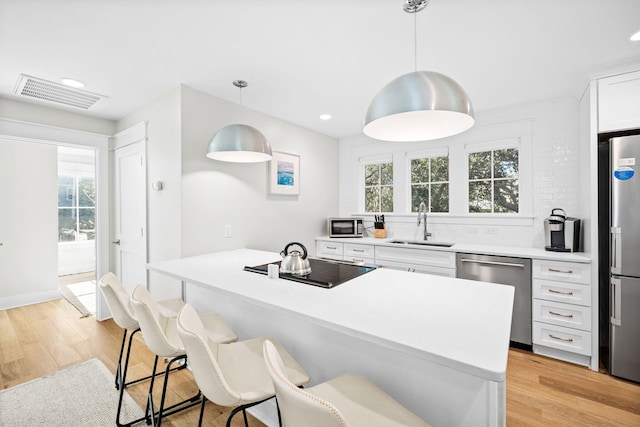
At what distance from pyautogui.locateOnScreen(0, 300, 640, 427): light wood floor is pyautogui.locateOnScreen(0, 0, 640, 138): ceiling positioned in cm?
242

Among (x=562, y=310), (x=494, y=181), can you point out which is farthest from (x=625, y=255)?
(x=494, y=181)

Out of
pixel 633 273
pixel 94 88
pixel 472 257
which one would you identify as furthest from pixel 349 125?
pixel 633 273

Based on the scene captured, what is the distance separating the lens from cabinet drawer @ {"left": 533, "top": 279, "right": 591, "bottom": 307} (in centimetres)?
250

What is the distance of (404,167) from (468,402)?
3.39 meters

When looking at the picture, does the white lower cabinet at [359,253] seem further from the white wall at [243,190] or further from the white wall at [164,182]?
the white wall at [164,182]

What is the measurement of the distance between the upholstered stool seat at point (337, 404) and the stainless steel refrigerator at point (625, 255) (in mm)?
2314

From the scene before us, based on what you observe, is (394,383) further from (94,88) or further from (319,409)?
(94,88)

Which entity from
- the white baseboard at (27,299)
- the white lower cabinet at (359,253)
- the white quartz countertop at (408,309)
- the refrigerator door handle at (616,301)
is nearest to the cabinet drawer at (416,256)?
the white lower cabinet at (359,253)

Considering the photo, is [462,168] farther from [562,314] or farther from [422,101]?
[422,101]

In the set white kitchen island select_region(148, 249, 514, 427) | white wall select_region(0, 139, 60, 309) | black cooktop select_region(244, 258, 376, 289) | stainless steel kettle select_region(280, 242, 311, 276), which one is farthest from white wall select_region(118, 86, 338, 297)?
white wall select_region(0, 139, 60, 309)

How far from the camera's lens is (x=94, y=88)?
270 centimetres

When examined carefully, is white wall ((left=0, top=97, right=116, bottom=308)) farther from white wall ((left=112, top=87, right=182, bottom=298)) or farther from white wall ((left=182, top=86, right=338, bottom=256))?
white wall ((left=182, top=86, right=338, bottom=256))

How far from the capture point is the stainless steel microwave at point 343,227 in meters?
4.20

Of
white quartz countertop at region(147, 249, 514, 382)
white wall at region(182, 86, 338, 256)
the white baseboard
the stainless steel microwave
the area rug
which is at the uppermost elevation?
white wall at region(182, 86, 338, 256)
